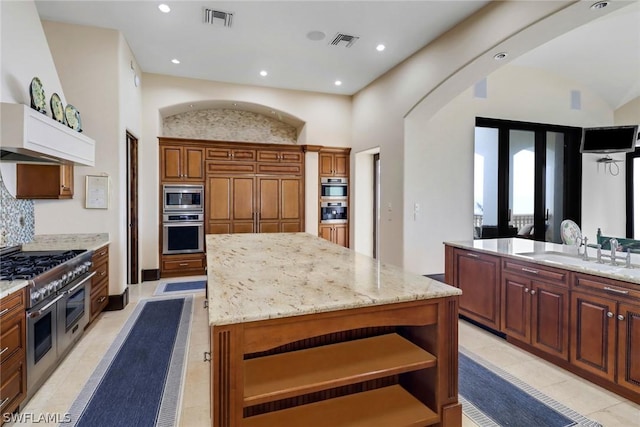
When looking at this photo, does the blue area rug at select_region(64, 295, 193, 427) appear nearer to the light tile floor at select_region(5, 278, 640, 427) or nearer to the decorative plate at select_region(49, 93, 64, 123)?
the light tile floor at select_region(5, 278, 640, 427)

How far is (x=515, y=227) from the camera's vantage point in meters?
6.41

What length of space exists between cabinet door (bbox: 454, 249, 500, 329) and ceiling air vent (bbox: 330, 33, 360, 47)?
301 cm

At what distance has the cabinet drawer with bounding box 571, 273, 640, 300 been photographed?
217 centimetres

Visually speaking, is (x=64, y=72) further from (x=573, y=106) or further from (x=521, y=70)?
(x=573, y=106)

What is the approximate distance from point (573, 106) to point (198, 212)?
7555 mm

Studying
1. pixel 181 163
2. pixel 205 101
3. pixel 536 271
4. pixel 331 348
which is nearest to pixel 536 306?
pixel 536 271

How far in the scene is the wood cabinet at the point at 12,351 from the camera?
1.87 metres

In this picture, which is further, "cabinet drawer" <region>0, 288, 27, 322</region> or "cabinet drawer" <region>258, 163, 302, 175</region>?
"cabinet drawer" <region>258, 163, 302, 175</region>

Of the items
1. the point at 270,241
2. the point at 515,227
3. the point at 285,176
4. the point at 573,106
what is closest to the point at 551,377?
the point at 270,241

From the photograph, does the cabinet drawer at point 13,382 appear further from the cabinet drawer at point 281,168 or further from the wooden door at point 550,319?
the cabinet drawer at point 281,168

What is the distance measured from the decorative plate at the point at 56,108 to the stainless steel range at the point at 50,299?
125 cm

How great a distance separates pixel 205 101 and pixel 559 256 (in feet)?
18.5

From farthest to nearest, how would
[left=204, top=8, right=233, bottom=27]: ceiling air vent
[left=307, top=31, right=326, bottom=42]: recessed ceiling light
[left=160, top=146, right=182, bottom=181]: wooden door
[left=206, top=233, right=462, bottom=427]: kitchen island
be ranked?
[left=160, top=146, right=182, bottom=181]: wooden door → [left=307, top=31, right=326, bottom=42]: recessed ceiling light → [left=204, top=8, right=233, bottom=27]: ceiling air vent → [left=206, top=233, right=462, bottom=427]: kitchen island

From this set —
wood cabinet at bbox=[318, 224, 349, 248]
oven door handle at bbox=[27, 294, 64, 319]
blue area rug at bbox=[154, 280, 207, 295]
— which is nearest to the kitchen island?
oven door handle at bbox=[27, 294, 64, 319]
